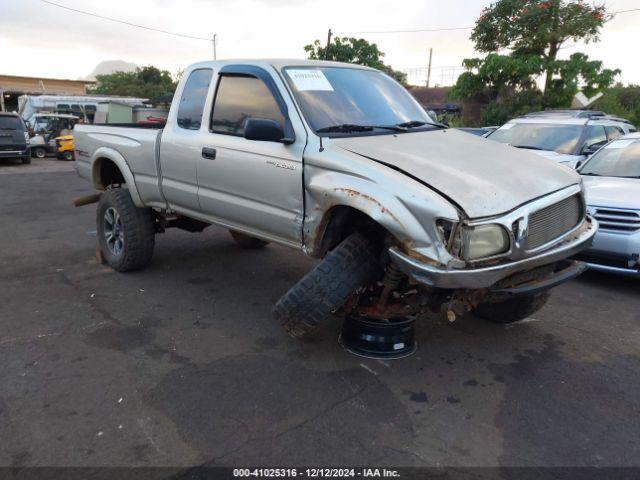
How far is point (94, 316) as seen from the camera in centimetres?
451

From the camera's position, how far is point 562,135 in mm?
8578

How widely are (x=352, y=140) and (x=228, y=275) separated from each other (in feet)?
8.69

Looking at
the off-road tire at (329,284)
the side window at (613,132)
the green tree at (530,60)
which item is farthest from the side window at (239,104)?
the green tree at (530,60)

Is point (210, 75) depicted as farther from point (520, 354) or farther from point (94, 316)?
point (520, 354)

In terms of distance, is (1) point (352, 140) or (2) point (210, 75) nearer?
(1) point (352, 140)

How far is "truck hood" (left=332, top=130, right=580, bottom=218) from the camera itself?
306 centimetres

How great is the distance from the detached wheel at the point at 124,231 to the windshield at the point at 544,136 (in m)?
6.24

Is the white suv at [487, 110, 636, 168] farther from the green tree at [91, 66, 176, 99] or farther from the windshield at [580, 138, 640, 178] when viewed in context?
the green tree at [91, 66, 176, 99]

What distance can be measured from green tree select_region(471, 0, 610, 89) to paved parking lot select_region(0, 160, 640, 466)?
49.5ft

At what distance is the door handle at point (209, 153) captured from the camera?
4320mm

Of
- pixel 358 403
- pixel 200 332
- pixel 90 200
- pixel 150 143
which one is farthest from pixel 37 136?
pixel 358 403

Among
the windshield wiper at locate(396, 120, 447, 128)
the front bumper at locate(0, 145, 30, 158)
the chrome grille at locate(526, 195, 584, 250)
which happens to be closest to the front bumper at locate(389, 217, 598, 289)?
the chrome grille at locate(526, 195, 584, 250)

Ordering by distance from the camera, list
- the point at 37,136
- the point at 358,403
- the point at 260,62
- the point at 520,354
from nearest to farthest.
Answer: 1. the point at 358,403
2. the point at 520,354
3. the point at 260,62
4. the point at 37,136

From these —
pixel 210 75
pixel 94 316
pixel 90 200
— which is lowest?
pixel 94 316
